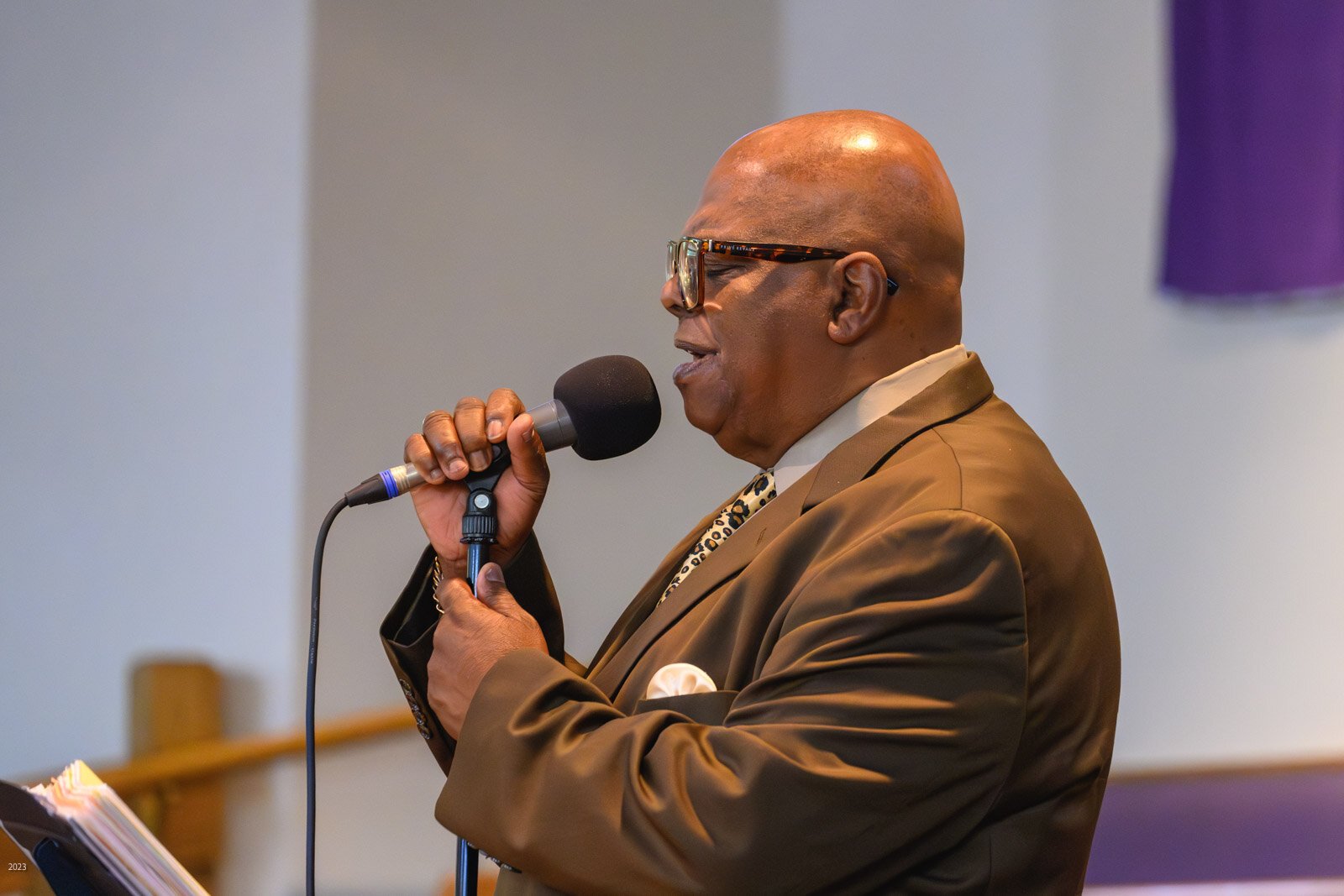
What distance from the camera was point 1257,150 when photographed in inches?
136

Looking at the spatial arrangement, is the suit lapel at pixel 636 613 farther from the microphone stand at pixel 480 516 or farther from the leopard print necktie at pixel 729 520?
the microphone stand at pixel 480 516

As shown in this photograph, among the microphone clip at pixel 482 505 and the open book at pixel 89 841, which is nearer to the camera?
the open book at pixel 89 841

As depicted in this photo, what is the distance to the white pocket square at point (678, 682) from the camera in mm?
1497

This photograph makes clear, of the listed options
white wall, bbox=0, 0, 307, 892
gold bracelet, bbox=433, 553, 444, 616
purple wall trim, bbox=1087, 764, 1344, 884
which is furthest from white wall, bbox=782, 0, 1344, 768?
gold bracelet, bbox=433, 553, 444, 616

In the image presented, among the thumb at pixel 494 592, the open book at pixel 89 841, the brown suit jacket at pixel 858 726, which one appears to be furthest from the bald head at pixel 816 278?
the open book at pixel 89 841

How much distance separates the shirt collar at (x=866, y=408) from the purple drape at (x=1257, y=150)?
1.96m

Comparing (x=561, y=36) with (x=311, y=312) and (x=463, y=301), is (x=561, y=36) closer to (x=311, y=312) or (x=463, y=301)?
(x=463, y=301)

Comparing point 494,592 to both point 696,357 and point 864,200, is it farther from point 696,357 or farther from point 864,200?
point 864,200

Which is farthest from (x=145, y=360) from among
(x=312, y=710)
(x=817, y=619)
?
(x=817, y=619)

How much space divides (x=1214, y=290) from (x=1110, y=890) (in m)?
1.37

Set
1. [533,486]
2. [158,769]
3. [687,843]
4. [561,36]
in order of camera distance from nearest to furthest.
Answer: [687,843], [533,486], [158,769], [561,36]

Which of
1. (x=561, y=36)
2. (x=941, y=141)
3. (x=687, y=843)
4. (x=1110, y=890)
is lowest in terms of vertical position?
(x=1110, y=890)

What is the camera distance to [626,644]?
1701 millimetres

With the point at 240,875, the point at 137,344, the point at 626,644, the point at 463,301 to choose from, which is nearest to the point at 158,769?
the point at 240,875
